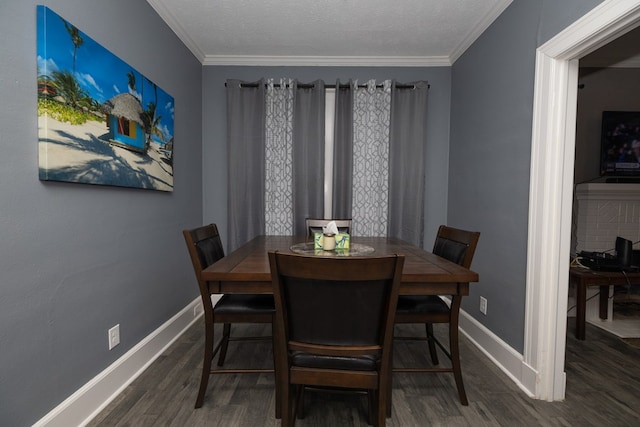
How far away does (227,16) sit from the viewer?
240cm

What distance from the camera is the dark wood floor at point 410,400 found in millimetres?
1572

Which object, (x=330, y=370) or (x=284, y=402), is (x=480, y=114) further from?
(x=284, y=402)

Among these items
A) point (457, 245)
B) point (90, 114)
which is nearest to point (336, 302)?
point (457, 245)

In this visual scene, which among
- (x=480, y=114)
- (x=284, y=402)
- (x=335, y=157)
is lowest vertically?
(x=284, y=402)

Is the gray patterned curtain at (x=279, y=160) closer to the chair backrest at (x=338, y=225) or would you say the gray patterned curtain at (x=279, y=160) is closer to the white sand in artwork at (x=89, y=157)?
the chair backrest at (x=338, y=225)

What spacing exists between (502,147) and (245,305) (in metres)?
2.04

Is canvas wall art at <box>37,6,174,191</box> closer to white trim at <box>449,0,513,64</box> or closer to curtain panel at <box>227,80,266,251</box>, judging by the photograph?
curtain panel at <box>227,80,266,251</box>

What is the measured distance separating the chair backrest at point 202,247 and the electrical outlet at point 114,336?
0.62 m

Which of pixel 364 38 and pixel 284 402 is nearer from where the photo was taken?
pixel 284 402

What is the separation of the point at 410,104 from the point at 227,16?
184 cm

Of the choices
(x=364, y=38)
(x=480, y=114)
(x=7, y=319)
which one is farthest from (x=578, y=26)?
(x=7, y=319)

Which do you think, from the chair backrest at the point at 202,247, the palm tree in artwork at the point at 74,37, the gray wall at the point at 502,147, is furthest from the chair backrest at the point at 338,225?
the palm tree in artwork at the point at 74,37

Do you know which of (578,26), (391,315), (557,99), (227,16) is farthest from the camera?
(227,16)

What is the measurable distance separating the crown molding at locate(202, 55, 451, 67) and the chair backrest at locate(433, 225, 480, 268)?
6.43 feet
